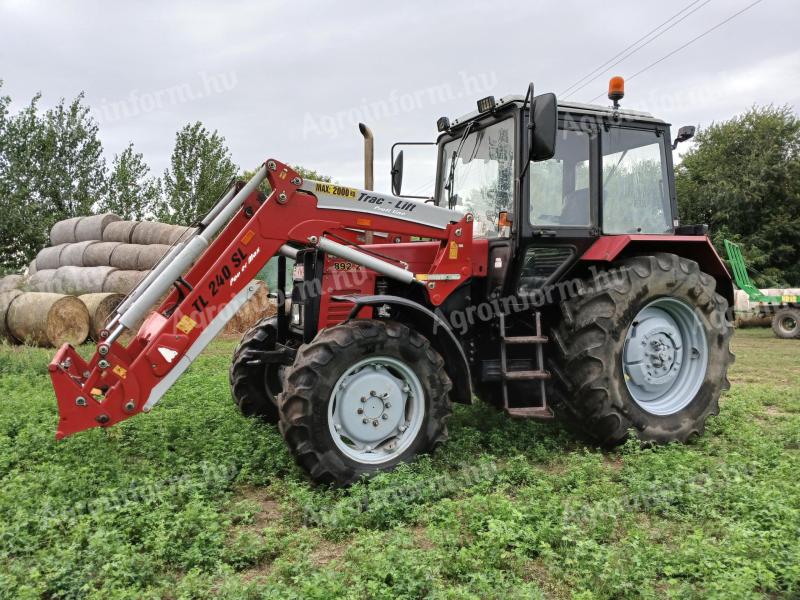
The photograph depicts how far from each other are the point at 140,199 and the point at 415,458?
19.6m

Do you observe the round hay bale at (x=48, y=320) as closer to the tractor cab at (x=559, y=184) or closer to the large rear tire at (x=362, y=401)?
the tractor cab at (x=559, y=184)

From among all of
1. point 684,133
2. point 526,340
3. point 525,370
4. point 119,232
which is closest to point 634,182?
point 684,133

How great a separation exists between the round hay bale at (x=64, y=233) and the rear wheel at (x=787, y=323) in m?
18.1

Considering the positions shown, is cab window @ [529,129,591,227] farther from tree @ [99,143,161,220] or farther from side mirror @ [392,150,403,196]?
tree @ [99,143,161,220]

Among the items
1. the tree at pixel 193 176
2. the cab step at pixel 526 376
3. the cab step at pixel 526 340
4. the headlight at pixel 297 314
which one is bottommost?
the cab step at pixel 526 376

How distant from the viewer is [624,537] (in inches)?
137

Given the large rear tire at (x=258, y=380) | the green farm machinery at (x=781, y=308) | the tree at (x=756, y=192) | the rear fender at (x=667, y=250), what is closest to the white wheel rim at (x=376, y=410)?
the large rear tire at (x=258, y=380)

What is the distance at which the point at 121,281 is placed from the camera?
13.9 meters

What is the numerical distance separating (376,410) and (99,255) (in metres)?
A: 12.8

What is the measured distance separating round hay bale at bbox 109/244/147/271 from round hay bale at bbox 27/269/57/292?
4.37 feet

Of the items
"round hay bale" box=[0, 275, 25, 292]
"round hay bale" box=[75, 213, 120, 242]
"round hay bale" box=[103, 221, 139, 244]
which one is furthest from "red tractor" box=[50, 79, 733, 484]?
"round hay bale" box=[75, 213, 120, 242]

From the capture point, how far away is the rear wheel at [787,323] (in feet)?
53.3

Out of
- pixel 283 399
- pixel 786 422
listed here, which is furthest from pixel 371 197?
pixel 786 422

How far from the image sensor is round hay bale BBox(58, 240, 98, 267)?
15188mm
